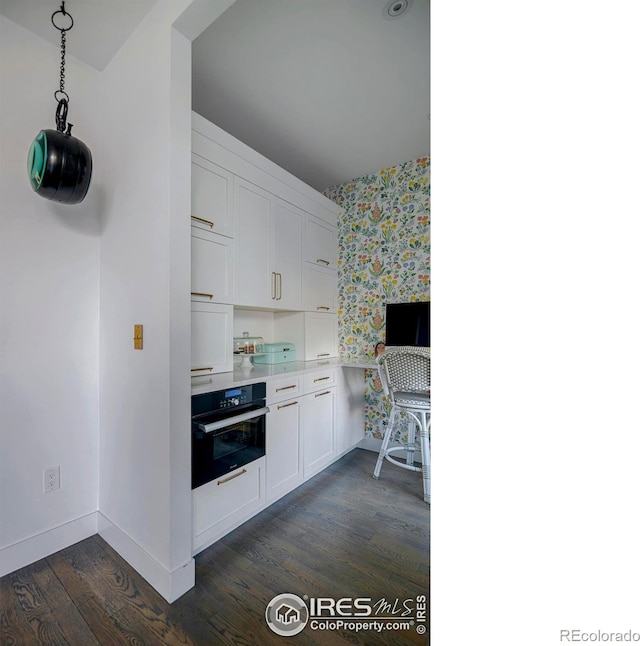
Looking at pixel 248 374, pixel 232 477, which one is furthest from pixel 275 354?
pixel 232 477

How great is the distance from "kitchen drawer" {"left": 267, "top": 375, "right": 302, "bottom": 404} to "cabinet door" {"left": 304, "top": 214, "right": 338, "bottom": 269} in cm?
115

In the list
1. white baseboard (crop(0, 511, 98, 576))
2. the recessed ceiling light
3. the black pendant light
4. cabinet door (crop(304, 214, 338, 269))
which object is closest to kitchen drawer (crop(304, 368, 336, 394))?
cabinet door (crop(304, 214, 338, 269))

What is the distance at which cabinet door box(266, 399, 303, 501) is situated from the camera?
A: 2.05m

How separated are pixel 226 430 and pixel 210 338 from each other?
58 centimetres

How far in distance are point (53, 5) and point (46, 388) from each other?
1812mm

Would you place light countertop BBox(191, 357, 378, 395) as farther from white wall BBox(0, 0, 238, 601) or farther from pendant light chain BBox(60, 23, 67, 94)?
pendant light chain BBox(60, 23, 67, 94)

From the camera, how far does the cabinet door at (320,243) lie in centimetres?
288

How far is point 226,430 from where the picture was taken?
1.76m

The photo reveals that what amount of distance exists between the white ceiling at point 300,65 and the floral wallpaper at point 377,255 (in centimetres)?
39
